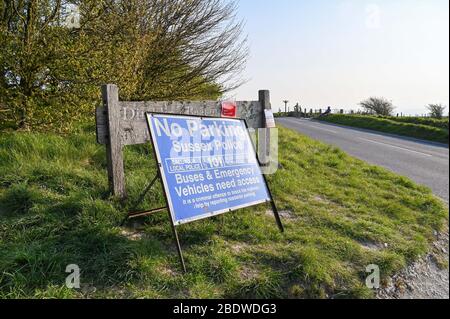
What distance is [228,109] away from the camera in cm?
532

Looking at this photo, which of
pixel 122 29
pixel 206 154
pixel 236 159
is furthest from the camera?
pixel 122 29

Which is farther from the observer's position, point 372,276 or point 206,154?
point 206,154

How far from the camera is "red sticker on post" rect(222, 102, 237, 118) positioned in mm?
5270

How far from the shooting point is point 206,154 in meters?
3.56

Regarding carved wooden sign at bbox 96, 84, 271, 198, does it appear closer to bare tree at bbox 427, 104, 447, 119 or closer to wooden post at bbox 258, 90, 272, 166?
wooden post at bbox 258, 90, 272, 166

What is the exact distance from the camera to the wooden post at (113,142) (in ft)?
12.4

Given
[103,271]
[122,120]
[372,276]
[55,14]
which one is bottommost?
[372,276]

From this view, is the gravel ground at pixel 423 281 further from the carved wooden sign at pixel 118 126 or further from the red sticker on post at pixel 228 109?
the red sticker on post at pixel 228 109

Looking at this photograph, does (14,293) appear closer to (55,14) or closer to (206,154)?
(206,154)

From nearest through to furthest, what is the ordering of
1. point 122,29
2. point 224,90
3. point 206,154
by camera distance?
point 206,154 < point 122,29 < point 224,90

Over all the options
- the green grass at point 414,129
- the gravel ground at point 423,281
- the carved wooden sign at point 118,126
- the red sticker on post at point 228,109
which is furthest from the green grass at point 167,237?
the green grass at point 414,129

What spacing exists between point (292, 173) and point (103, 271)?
13.4 ft
